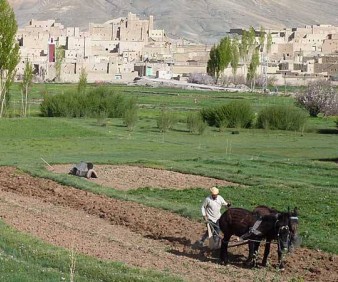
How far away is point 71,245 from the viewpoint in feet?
51.2

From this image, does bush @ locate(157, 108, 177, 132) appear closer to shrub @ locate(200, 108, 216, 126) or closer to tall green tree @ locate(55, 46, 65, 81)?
shrub @ locate(200, 108, 216, 126)

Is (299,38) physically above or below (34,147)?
above

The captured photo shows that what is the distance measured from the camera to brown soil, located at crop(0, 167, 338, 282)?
1462cm

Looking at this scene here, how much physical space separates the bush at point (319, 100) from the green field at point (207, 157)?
12.5 feet

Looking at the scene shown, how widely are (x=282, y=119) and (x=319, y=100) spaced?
39.8 feet

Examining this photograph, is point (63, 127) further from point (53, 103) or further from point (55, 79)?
point (55, 79)

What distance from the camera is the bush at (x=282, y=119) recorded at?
50750 mm

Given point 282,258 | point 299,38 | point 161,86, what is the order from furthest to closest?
point 299,38, point 161,86, point 282,258

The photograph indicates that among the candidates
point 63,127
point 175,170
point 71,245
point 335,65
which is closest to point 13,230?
point 71,245

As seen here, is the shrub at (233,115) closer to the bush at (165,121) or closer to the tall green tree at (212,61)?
the bush at (165,121)

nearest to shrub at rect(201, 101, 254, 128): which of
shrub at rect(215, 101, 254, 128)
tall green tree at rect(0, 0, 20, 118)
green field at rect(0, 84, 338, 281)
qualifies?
shrub at rect(215, 101, 254, 128)

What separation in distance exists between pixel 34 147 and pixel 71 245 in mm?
21444

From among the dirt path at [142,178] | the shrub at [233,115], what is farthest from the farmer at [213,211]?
the shrub at [233,115]

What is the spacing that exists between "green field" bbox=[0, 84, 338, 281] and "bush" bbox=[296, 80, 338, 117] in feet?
12.5
